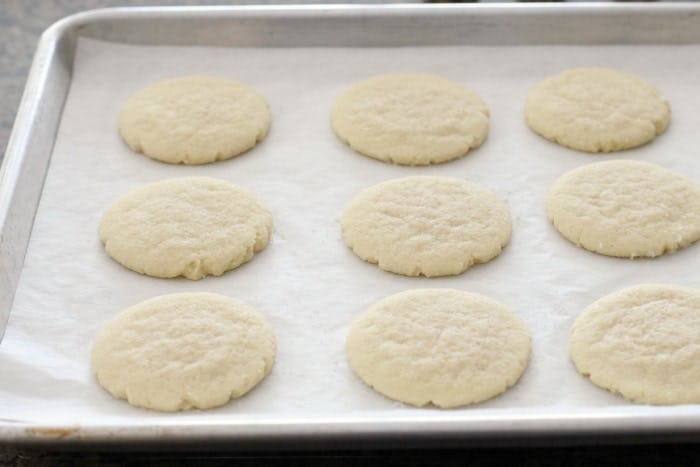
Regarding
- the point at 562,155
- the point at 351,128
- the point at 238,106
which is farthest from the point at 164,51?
the point at 562,155

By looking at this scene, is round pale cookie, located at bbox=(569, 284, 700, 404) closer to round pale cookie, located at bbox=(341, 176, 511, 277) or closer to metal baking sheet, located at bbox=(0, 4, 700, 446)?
metal baking sheet, located at bbox=(0, 4, 700, 446)

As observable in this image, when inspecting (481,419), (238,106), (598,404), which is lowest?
(598,404)

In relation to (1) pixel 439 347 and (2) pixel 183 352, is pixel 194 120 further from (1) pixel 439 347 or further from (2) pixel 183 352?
(1) pixel 439 347

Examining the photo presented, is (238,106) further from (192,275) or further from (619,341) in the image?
(619,341)

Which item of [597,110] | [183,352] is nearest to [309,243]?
[183,352]

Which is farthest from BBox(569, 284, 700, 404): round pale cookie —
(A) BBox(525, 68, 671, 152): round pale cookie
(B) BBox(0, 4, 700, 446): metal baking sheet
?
(A) BBox(525, 68, 671, 152): round pale cookie

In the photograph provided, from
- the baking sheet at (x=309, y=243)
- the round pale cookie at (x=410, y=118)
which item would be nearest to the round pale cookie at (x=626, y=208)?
the baking sheet at (x=309, y=243)
